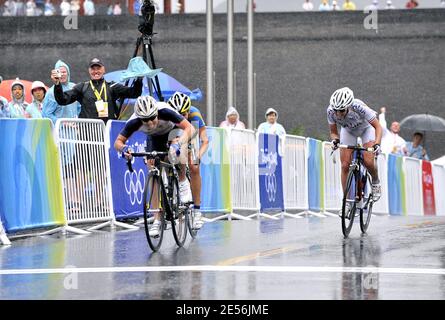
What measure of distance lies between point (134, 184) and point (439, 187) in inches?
679

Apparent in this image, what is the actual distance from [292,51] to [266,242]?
115 ft

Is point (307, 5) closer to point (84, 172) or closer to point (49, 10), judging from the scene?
point (49, 10)

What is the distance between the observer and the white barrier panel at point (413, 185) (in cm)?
2856

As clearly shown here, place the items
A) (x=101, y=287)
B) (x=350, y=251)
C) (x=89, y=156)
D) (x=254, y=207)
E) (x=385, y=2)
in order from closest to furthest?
1. (x=101, y=287)
2. (x=350, y=251)
3. (x=89, y=156)
4. (x=254, y=207)
5. (x=385, y=2)

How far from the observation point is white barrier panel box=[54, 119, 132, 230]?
1458 cm

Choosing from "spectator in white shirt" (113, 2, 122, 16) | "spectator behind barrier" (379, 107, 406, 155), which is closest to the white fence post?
"spectator behind barrier" (379, 107, 406, 155)

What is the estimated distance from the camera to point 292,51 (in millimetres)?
47688

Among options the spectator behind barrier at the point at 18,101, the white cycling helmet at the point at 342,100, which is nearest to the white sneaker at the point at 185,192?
the white cycling helmet at the point at 342,100

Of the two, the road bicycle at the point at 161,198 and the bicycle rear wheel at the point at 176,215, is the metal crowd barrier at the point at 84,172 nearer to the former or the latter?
the bicycle rear wheel at the point at 176,215

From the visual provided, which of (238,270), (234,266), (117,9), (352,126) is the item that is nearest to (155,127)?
(234,266)

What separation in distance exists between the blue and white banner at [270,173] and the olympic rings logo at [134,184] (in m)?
3.71

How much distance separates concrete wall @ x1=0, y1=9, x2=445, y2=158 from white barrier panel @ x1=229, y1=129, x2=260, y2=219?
88.7ft
